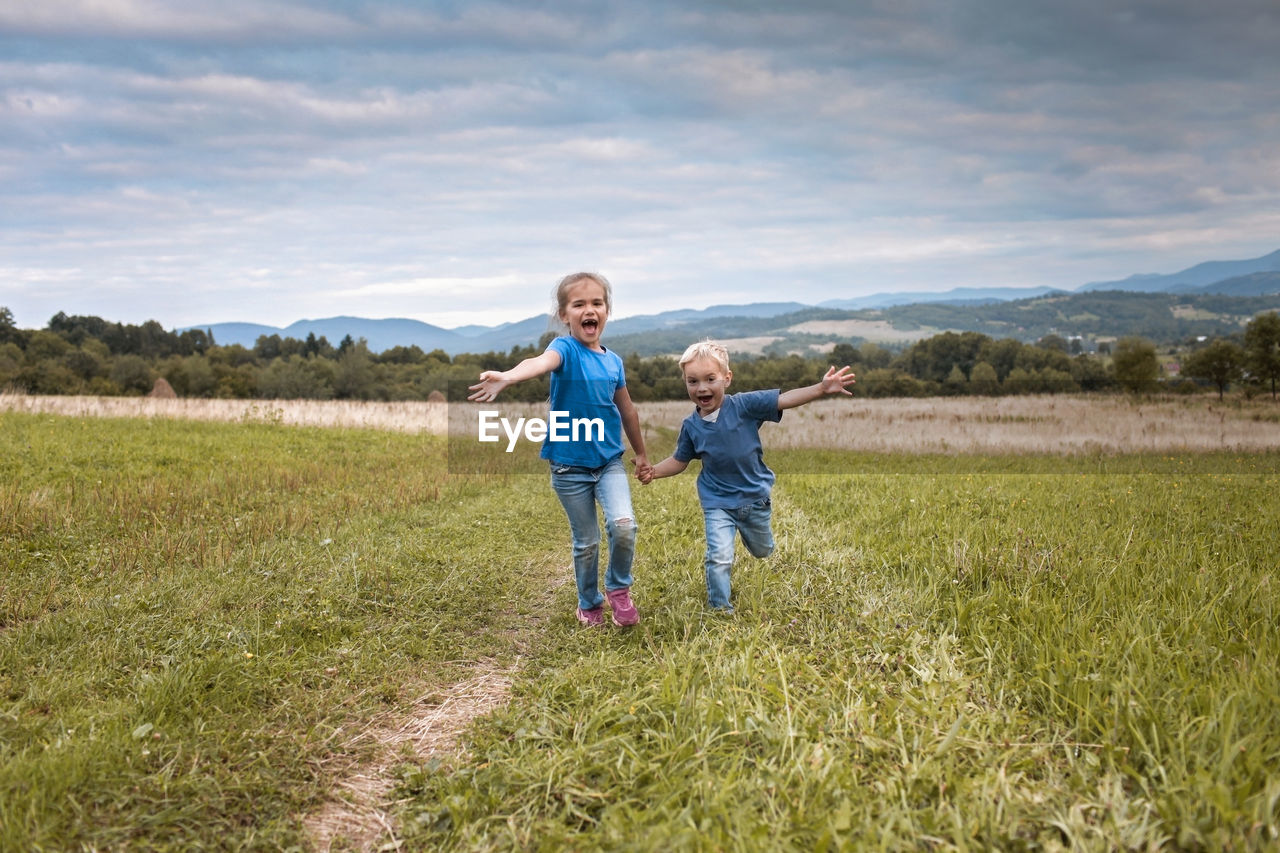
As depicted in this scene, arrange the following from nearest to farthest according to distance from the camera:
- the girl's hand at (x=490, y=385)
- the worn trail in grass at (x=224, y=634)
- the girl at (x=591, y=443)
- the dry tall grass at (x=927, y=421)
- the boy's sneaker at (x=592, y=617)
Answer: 1. the worn trail in grass at (x=224, y=634)
2. the girl's hand at (x=490, y=385)
3. the girl at (x=591, y=443)
4. the boy's sneaker at (x=592, y=617)
5. the dry tall grass at (x=927, y=421)

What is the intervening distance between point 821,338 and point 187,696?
535 feet

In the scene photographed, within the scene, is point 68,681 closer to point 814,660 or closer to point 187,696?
point 187,696

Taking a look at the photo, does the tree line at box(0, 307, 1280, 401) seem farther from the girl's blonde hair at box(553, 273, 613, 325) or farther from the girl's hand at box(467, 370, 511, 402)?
the girl's hand at box(467, 370, 511, 402)

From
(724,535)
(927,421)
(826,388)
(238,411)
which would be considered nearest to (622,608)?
(724,535)

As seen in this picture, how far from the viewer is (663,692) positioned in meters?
3.49

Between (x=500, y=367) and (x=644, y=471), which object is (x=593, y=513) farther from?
(x=500, y=367)

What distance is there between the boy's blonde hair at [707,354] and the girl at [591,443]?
1.69ft

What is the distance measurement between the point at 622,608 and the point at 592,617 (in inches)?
14.3

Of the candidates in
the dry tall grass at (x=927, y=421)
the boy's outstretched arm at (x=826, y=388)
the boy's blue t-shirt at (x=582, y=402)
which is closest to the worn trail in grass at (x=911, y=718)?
the boy's blue t-shirt at (x=582, y=402)

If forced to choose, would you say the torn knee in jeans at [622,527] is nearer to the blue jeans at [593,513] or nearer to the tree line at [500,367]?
the blue jeans at [593,513]

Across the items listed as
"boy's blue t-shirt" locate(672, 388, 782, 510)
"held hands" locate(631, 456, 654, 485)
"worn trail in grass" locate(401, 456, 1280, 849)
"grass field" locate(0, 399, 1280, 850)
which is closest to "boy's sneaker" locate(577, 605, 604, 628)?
"grass field" locate(0, 399, 1280, 850)

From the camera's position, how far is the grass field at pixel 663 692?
107 inches

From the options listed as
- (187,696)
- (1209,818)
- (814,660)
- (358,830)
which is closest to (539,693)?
(358,830)

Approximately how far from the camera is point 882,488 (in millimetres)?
10812
